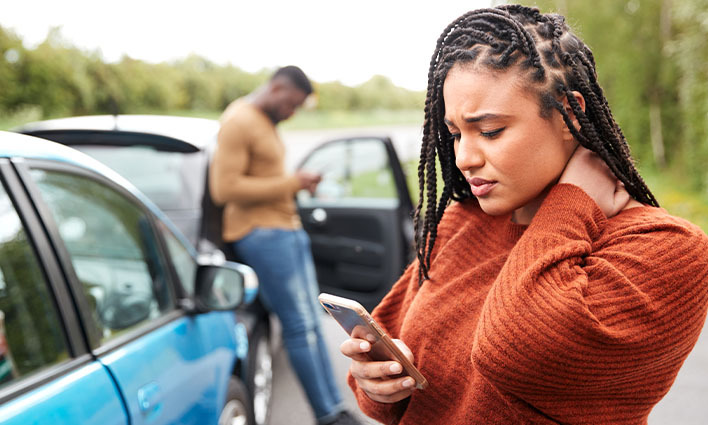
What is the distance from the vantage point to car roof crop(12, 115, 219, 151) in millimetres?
2699

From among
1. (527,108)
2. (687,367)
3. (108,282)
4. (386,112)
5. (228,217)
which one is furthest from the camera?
(386,112)

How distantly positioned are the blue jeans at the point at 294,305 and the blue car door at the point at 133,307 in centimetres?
85

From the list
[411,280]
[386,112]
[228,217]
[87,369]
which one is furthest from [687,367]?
[386,112]

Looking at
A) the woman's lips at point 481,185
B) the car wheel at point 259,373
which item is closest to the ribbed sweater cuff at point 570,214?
the woman's lips at point 481,185

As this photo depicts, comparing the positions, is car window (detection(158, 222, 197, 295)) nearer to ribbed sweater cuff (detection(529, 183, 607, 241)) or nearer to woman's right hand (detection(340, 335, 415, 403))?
woman's right hand (detection(340, 335, 415, 403))

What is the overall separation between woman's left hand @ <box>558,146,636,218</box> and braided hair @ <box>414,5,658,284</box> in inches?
0.7

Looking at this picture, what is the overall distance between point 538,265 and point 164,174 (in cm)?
368

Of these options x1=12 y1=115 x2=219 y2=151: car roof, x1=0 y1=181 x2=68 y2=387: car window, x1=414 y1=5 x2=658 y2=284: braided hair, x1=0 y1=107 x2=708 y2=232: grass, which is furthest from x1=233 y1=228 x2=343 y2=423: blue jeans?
x1=414 y1=5 x2=658 y2=284: braided hair

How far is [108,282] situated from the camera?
2.09 meters

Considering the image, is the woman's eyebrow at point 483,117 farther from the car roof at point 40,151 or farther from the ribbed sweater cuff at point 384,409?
the car roof at point 40,151

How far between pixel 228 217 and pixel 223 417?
1344 mm

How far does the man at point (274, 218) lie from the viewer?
10.8 ft

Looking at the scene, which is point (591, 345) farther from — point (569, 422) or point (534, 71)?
point (534, 71)

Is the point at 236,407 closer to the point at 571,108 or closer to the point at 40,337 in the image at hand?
the point at 40,337
